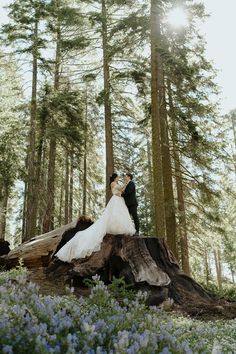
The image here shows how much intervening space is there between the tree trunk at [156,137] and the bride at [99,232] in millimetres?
1348

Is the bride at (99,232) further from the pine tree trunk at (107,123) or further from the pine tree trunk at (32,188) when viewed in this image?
the pine tree trunk at (32,188)

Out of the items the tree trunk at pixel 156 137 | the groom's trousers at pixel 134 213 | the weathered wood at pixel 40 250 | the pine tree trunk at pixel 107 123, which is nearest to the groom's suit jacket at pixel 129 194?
the groom's trousers at pixel 134 213

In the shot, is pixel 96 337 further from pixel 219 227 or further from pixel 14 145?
pixel 14 145

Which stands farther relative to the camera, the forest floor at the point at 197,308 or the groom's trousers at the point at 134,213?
the groom's trousers at the point at 134,213

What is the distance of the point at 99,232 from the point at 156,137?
4.12 meters

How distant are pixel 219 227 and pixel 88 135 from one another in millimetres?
11006

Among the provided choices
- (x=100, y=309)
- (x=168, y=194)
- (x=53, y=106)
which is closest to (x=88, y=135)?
(x=53, y=106)

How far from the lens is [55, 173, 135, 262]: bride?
10320mm

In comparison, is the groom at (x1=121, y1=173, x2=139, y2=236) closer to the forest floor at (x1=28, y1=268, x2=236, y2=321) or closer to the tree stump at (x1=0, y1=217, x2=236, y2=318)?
the tree stump at (x1=0, y1=217, x2=236, y2=318)

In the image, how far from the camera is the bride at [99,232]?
10320 mm

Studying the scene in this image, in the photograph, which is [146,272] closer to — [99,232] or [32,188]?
[99,232]

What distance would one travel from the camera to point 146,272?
8984mm

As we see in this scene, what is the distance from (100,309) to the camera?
4.36m

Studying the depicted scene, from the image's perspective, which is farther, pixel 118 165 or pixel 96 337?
pixel 118 165
